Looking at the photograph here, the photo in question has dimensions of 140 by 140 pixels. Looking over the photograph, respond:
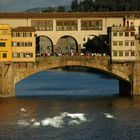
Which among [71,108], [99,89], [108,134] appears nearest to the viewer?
[108,134]

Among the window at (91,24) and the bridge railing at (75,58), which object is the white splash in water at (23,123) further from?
the window at (91,24)

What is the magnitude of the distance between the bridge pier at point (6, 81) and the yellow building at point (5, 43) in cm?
217

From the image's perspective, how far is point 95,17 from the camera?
127m

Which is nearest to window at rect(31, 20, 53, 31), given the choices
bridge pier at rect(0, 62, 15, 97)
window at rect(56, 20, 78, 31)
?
window at rect(56, 20, 78, 31)

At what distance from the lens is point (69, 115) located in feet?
285

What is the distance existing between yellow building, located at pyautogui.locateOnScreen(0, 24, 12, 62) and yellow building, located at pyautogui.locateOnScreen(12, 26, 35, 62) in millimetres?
605

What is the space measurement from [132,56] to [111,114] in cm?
2590

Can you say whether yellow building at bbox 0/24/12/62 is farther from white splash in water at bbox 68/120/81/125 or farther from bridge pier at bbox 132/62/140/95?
white splash in water at bbox 68/120/81/125

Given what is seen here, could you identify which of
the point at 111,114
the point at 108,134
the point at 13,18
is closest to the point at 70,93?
the point at 13,18

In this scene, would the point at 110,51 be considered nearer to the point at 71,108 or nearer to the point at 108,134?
the point at 71,108

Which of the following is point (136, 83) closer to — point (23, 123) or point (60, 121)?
point (60, 121)

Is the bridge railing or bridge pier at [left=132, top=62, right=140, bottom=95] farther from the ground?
the bridge railing

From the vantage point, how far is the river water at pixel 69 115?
75688mm

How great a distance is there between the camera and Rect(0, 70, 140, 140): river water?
75688mm
